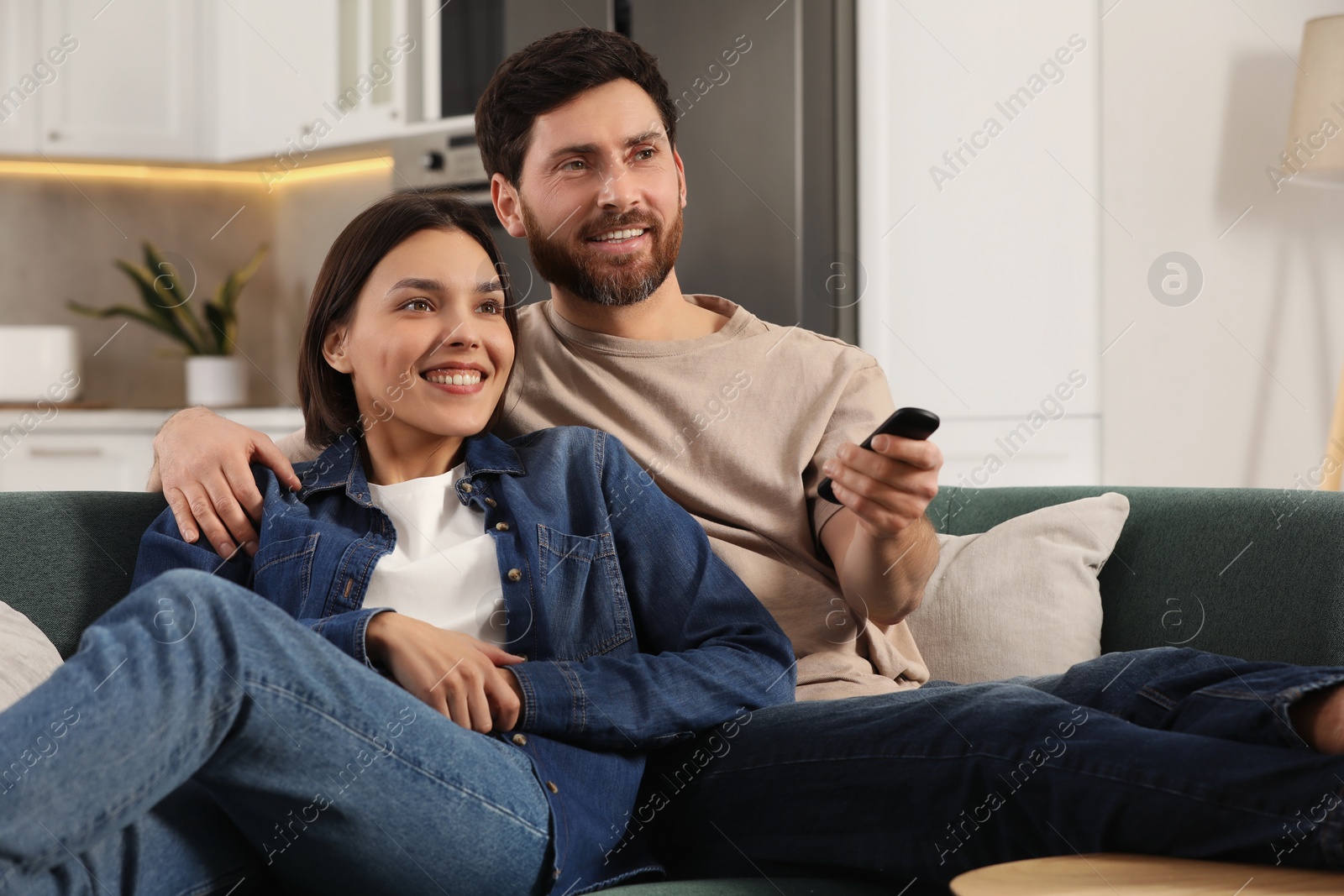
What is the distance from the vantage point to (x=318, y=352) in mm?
1391

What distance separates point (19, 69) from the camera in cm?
351

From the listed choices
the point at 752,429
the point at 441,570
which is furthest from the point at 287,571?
the point at 752,429

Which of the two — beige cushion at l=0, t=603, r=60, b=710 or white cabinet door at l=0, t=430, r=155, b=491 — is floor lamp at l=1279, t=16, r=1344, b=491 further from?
white cabinet door at l=0, t=430, r=155, b=491

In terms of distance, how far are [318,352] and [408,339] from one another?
160mm

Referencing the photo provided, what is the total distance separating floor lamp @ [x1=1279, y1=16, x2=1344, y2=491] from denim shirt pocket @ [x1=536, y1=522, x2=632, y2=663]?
1.51 m

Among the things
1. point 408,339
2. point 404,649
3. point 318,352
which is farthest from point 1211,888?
point 318,352

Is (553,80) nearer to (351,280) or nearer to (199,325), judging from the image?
(351,280)

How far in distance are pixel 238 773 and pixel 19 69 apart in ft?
10.8

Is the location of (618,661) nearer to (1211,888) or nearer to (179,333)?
(1211,888)

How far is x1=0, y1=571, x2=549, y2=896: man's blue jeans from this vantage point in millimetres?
803

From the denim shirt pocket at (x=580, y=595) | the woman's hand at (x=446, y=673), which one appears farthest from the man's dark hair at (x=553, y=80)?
the woman's hand at (x=446, y=673)

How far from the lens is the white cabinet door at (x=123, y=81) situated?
138 inches

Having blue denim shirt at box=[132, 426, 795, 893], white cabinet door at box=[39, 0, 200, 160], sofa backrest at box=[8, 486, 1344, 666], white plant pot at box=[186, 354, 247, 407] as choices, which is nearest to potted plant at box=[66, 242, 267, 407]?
white plant pot at box=[186, 354, 247, 407]

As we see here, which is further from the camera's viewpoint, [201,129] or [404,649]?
[201,129]
